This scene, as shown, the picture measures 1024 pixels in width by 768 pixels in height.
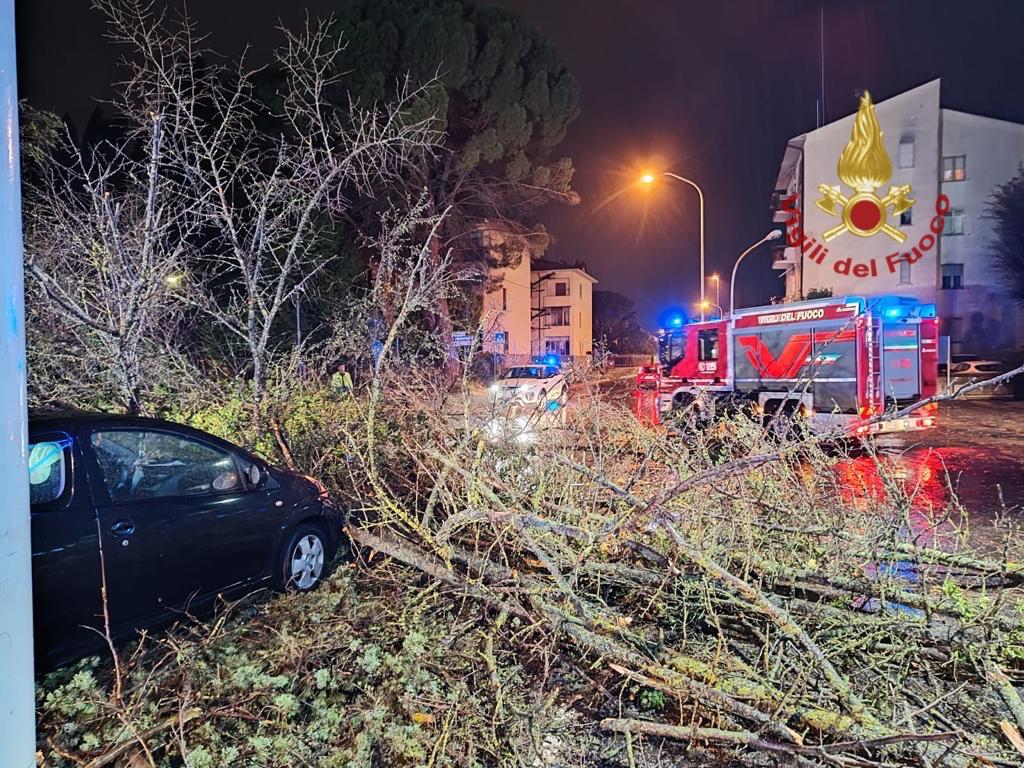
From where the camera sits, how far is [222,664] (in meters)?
3.50

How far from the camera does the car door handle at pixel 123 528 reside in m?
3.46

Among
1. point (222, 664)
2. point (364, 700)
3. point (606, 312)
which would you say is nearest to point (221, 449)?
point (222, 664)

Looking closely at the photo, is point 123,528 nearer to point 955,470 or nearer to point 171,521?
point 171,521

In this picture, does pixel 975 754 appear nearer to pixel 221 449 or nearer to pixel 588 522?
pixel 588 522

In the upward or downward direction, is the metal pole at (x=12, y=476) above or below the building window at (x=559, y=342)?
below

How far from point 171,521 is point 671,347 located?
A: 12634mm

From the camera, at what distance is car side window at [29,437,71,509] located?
3250 mm

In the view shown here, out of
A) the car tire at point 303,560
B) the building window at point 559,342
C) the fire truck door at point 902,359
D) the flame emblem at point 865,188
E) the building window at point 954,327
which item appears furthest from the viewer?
the building window at point 559,342

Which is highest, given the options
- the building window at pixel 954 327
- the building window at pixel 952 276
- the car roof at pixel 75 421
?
the building window at pixel 952 276

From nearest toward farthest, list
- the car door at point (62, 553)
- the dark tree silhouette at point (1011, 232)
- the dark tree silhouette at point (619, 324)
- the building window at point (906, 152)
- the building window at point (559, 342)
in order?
the car door at point (62, 553)
the dark tree silhouette at point (1011, 232)
the building window at point (906, 152)
the building window at point (559, 342)
the dark tree silhouette at point (619, 324)

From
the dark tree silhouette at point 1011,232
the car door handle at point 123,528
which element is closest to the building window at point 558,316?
the dark tree silhouette at point 1011,232

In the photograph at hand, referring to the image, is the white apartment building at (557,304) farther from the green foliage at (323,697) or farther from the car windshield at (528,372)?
the green foliage at (323,697)

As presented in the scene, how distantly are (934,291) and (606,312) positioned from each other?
40274mm

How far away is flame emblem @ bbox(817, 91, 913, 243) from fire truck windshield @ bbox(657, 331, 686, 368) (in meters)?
24.2
